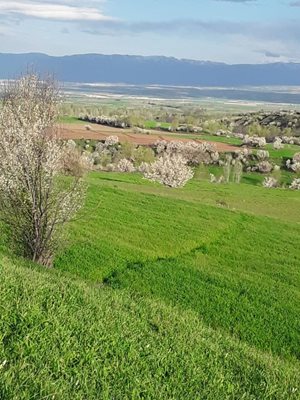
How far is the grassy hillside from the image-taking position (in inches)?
Result: 245

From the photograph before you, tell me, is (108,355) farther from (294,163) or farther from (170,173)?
(294,163)

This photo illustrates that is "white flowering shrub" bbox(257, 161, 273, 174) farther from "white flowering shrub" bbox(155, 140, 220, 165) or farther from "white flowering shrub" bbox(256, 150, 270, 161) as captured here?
"white flowering shrub" bbox(155, 140, 220, 165)

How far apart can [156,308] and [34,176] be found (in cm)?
894

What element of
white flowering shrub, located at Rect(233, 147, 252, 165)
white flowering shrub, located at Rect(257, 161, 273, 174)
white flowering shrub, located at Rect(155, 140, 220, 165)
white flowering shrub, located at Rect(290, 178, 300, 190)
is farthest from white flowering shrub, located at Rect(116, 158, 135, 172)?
white flowering shrub, located at Rect(257, 161, 273, 174)

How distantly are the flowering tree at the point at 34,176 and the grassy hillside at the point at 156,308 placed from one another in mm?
1710

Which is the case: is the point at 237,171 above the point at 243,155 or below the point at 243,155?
below

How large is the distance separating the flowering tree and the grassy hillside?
171 cm

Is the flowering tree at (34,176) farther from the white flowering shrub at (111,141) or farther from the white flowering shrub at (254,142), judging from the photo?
the white flowering shrub at (254,142)

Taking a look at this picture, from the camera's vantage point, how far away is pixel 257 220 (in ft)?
127

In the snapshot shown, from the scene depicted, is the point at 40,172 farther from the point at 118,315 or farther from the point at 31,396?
the point at 31,396

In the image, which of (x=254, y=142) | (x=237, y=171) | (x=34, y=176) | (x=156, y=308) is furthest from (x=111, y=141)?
(x=156, y=308)

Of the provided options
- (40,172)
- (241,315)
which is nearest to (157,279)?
(241,315)

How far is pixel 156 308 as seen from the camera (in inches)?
384

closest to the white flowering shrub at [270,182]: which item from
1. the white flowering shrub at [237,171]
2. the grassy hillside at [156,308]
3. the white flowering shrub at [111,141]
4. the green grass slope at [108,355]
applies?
the white flowering shrub at [237,171]
